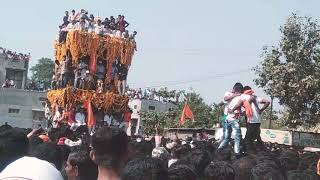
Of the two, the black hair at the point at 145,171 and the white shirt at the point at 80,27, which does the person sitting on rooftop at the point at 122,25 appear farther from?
the black hair at the point at 145,171

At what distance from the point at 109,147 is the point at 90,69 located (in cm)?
2204

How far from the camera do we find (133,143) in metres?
7.94

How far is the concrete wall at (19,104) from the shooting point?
44.8m

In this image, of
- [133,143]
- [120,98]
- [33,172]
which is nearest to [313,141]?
[120,98]

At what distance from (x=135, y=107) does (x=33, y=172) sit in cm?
5168

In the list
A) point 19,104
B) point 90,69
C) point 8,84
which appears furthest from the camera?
point 19,104

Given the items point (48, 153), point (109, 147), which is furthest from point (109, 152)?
point (48, 153)

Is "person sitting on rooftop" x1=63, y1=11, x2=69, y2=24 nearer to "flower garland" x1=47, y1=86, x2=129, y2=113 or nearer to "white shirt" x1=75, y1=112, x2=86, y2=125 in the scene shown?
"flower garland" x1=47, y1=86, x2=129, y2=113

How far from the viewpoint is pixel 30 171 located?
9.53 ft

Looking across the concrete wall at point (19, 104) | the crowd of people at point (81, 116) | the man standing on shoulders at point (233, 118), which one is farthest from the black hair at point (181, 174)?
the concrete wall at point (19, 104)

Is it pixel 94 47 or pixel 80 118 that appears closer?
pixel 80 118

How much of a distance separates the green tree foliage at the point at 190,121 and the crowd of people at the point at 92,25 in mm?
19550

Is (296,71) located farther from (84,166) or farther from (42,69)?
(42,69)

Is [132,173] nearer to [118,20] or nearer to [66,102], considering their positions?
[66,102]
